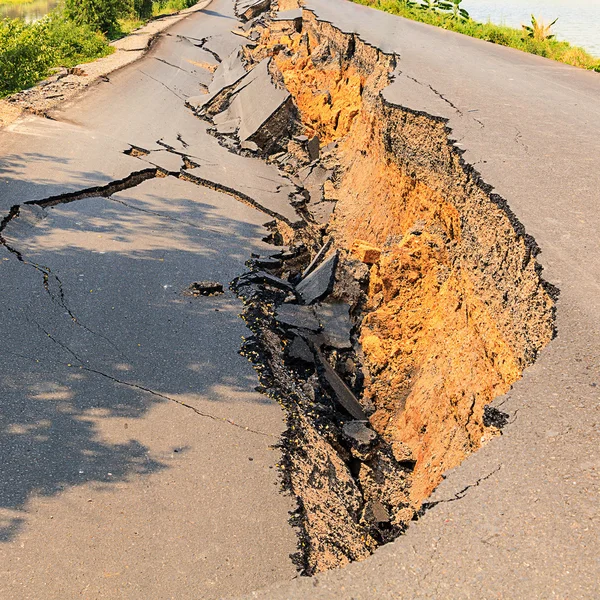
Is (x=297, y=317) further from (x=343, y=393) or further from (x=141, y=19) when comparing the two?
(x=141, y=19)

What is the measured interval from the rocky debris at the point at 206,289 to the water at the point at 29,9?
30.7 m

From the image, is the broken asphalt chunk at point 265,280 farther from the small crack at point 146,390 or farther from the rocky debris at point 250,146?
the rocky debris at point 250,146

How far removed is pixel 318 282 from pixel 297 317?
62cm

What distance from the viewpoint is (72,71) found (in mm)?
13320

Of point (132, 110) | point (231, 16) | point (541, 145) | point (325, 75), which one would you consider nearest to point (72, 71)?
point (132, 110)

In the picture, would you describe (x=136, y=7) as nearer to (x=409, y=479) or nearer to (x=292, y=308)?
(x=292, y=308)

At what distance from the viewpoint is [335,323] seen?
6055mm

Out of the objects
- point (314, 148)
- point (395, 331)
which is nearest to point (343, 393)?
point (395, 331)

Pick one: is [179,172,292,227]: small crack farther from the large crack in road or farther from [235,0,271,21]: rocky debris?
[235,0,271,21]: rocky debris

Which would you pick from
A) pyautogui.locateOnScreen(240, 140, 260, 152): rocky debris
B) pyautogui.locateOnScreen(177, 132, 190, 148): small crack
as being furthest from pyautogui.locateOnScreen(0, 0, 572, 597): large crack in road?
pyautogui.locateOnScreen(240, 140, 260, 152): rocky debris

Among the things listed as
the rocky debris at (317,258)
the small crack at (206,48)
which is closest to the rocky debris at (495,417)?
the rocky debris at (317,258)

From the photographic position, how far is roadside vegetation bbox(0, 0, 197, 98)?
12.0 meters

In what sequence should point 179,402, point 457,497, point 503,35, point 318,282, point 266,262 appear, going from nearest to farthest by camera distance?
Result: point 457,497
point 179,402
point 318,282
point 266,262
point 503,35

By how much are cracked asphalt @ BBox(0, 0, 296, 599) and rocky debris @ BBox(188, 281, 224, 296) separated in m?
0.15
